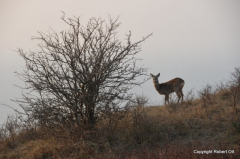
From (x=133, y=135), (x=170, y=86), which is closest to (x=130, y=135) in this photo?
(x=133, y=135)

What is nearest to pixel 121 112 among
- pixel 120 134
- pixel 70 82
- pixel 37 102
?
pixel 120 134

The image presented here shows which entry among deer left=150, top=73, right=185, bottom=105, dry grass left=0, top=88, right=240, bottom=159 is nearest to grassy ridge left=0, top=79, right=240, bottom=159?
dry grass left=0, top=88, right=240, bottom=159

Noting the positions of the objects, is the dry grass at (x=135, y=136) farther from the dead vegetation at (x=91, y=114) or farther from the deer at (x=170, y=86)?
the deer at (x=170, y=86)

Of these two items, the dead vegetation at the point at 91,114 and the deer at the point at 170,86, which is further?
the deer at the point at 170,86

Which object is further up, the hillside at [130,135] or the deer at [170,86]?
the deer at [170,86]

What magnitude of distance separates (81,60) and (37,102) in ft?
6.24

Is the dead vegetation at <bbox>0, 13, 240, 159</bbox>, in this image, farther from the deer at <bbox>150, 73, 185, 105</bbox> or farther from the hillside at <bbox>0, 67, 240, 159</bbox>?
the deer at <bbox>150, 73, 185, 105</bbox>

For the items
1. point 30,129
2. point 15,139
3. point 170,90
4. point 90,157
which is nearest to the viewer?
point 90,157

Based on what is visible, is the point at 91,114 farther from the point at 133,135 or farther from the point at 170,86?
the point at 170,86

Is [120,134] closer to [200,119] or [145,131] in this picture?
[145,131]

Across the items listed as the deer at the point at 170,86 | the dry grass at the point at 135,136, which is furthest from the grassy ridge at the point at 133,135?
the deer at the point at 170,86

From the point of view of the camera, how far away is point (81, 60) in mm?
8266

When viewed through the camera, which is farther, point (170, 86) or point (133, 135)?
point (170, 86)

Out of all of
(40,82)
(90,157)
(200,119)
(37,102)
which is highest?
(40,82)
